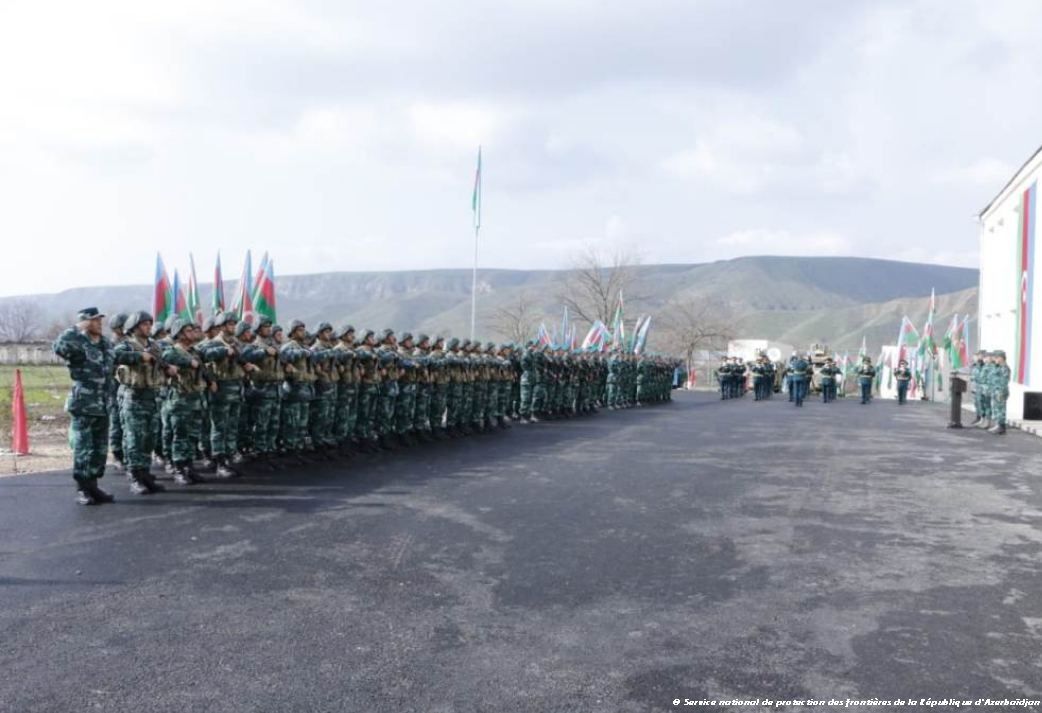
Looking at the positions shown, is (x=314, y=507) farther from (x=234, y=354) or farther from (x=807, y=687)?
(x=807, y=687)

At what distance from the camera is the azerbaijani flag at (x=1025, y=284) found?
22859mm

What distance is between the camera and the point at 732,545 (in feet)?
22.7

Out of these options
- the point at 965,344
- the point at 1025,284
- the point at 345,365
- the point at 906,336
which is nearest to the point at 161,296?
the point at 345,365

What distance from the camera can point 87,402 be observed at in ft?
27.6

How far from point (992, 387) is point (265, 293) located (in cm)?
1552

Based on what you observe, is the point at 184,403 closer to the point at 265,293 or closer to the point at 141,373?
the point at 141,373

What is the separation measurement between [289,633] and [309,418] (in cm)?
751

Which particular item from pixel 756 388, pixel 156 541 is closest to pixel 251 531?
pixel 156 541

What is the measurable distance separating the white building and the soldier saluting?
68.6 ft

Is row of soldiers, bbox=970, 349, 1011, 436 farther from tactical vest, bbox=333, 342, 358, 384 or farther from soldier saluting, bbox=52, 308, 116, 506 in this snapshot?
soldier saluting, bbox=52, 308, 116, 506

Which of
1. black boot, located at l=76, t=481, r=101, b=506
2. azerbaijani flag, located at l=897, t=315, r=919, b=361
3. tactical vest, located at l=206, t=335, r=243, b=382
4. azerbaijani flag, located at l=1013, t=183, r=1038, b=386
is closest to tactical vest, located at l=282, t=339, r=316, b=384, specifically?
tactical vest, located at l=206, t=335, r=243, b=382

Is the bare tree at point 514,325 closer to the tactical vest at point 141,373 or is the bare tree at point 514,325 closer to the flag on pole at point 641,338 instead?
the flag on pole at point 641,338

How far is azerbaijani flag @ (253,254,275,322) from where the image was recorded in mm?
15594

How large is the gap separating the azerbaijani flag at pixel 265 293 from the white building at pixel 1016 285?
705 inches
